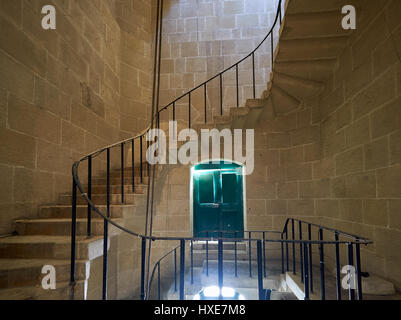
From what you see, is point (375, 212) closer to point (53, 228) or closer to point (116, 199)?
point (116, 199)

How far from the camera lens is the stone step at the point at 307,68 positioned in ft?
11.4

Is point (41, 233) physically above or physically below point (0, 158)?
below

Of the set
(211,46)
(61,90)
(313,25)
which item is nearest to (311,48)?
(313,25)

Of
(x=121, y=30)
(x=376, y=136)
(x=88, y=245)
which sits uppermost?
(x=121, y=30)

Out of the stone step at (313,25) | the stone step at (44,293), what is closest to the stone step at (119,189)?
the stone step at (44,293)

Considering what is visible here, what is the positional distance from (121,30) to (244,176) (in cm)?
389

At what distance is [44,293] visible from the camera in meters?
1.71

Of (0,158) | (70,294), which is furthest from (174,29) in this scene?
(70,294)

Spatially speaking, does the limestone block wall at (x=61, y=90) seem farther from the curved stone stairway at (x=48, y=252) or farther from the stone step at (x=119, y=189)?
the stone step at (x=119, y=189)

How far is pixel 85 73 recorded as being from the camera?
3869mm

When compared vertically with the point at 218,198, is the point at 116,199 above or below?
above

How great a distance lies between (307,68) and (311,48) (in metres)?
0.40
